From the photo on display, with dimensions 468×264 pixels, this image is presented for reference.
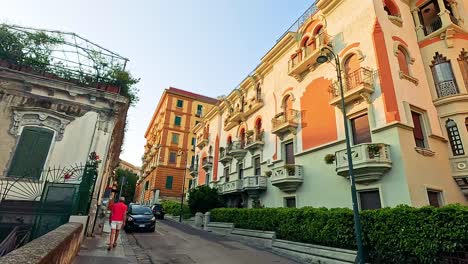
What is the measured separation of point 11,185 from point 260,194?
15.2 meters

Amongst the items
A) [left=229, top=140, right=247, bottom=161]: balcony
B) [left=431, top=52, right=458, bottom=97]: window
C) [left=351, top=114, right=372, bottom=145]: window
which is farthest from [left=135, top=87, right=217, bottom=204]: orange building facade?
[left=431, top=52, right=458, bottom=97]: window

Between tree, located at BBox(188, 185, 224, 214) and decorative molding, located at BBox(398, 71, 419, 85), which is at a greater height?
decorative molding, located at BBox(398, 71, 419, 85)

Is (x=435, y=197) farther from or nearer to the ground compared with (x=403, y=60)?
nearer to the ground

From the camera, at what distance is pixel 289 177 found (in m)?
15.5

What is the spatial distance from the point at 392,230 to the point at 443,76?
10.2 m

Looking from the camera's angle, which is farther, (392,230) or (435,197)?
(435,197)

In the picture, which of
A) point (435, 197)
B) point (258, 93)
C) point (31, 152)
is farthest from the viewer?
point (258, 93)

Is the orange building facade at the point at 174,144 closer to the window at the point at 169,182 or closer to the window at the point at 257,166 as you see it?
the window at the point at 169,182

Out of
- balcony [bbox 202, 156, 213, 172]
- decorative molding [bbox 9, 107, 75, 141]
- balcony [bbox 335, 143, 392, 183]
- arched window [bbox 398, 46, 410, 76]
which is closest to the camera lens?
decorative molding [bbox 9, 107, 75, 141]

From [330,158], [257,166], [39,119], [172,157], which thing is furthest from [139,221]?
[172,157]

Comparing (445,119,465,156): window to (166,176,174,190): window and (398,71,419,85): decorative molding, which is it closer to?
(398,71,419,85): decorative molding

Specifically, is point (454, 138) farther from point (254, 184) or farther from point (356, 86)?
point (254, 184)

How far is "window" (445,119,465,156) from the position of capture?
12277mm

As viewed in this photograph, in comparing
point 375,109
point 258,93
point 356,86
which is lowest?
point 375,109
